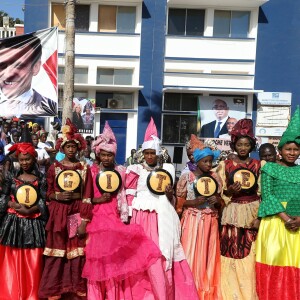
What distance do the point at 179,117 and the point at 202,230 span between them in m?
11.7

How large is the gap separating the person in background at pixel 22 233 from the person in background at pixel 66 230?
0.35ft

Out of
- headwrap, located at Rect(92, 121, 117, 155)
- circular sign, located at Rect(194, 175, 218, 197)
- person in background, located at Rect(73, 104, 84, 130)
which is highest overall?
person in background, located at Rect(73, 104, 84, 130)

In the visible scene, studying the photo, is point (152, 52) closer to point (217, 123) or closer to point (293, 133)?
point (217, 123)

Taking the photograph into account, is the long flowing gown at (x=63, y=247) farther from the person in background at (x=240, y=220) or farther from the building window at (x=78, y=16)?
the building window at (x=78, y=16)

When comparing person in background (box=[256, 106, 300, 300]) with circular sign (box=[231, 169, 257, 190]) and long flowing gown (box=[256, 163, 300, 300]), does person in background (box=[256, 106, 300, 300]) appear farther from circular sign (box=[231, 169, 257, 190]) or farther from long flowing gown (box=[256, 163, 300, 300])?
circular sign (box=[231, 169, 257, 190])

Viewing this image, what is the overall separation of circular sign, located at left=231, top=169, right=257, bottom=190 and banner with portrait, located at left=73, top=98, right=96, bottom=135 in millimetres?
11233

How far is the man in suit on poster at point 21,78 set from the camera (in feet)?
27.6

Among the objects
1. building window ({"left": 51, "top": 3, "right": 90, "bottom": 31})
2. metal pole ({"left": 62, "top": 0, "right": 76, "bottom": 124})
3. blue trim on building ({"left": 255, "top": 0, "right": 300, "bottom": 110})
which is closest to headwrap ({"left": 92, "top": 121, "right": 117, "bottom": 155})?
metal pole ({"left": 62, "top": 0, "right": 76, "bottom": 124})

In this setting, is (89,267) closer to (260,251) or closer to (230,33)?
(260,251)

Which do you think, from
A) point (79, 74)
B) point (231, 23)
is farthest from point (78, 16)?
point (231, 23)

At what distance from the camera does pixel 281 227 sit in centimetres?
350

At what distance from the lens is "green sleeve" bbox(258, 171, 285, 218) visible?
3447 mm

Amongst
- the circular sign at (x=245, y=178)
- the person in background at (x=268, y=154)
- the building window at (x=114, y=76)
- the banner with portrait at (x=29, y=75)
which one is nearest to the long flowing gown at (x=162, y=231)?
the circular sign at (x=245, y=178)

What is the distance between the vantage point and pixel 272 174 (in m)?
3.49
